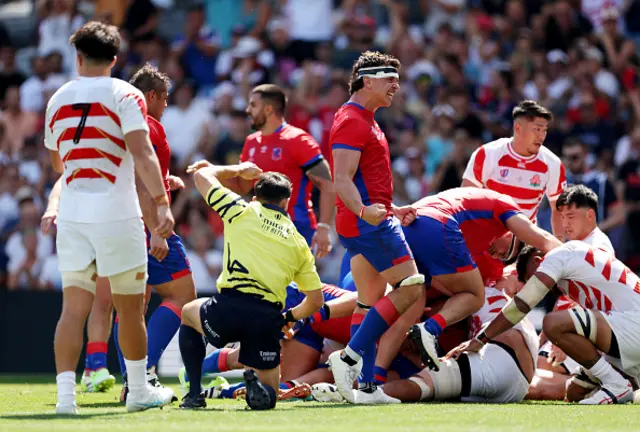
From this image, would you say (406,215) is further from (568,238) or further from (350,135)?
(568,238)

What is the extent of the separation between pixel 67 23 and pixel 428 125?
5740mm

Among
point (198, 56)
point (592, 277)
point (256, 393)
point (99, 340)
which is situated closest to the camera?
point (256, 393)

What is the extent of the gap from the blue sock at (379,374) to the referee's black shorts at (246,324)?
1.03 meters

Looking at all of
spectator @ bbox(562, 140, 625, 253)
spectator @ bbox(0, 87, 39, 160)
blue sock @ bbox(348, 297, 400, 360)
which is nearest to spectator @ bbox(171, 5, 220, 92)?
spectator @ bbox(0, 87, 39, 160)

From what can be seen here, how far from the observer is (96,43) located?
6332mm

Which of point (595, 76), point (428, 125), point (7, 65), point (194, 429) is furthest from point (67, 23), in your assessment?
point (194, 429)

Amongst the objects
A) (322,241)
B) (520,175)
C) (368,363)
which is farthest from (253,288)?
(520,175)

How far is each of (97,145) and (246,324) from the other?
143 cm

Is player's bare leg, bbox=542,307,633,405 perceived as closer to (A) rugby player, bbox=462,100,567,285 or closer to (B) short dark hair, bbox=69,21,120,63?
(A) rugby player, bbox=462,100,567,285

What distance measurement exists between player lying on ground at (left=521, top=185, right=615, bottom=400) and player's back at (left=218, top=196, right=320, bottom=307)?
2476 millimetres

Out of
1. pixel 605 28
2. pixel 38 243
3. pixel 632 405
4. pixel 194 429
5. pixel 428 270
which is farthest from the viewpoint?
pixel 605 28

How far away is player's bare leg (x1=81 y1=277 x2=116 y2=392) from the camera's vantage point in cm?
886

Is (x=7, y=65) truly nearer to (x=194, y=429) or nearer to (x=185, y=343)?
(x=185, y=343)

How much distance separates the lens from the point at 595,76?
14.8 meters
